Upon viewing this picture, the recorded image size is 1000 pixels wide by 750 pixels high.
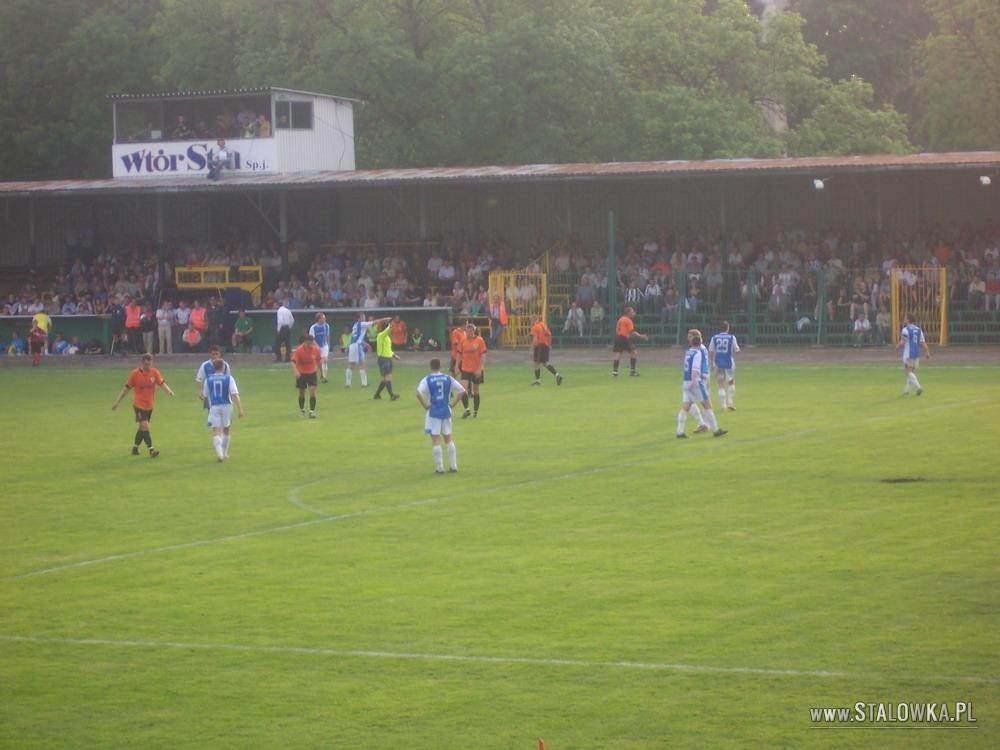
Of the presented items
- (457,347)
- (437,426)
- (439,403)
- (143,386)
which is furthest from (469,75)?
(439,403)

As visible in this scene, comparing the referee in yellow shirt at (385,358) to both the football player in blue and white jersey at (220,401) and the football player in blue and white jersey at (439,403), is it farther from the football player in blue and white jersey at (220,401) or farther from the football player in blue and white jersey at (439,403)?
the football player in blue and white jersey at (439,403)

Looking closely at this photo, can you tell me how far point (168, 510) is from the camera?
21531mm

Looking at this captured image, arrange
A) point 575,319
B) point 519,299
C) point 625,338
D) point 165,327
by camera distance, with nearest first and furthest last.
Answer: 1. point 625,338
2. point 575,319
3. point 519,299
4. point 165,327

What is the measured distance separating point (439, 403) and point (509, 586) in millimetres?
7817

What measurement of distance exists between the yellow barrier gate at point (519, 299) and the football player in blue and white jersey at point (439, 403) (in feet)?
83.3

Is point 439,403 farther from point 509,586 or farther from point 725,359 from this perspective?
point 725,359

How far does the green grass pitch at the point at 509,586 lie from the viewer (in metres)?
11.6

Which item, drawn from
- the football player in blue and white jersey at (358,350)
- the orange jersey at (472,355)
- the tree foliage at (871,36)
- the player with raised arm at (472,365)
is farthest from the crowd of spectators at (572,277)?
the tree foliage at (871,36)

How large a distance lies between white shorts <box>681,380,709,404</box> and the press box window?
105 feet

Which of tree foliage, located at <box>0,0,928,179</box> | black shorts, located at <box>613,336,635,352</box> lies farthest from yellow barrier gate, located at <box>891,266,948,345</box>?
tree foliage, located at <box>0,0,928,179</box>

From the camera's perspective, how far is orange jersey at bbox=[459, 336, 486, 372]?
103 ft

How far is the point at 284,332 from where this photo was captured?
47.1 meters

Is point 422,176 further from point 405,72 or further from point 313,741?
point 313,741

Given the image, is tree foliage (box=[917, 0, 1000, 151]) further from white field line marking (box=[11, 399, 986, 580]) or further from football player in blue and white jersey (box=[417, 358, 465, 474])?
football player in blue and white jersey (box=[417, 358, 465, 474])
